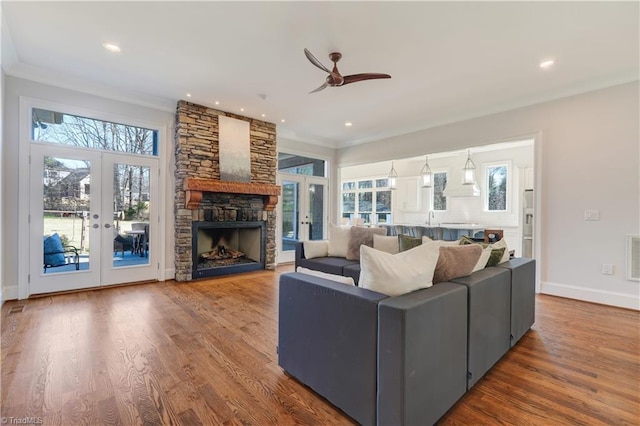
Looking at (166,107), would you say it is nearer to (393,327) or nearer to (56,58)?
(56,58)

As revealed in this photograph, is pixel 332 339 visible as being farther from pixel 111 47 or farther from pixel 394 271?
pixel 111 47

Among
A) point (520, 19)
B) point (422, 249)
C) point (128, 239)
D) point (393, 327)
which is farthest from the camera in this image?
point (128, 239)

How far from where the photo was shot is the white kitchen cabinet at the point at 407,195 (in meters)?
8.37

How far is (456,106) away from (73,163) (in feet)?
18.5

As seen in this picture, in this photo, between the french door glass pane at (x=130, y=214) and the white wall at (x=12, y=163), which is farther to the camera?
the french door glass pane at (x=130, y=214)

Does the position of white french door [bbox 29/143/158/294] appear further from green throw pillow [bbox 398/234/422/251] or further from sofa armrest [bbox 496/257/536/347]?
sofa armrest [bbox 496/257/536/347]

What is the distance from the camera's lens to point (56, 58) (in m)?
3.38

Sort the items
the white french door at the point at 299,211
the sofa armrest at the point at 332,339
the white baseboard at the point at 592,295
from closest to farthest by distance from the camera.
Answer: the sofa armrest at the point at 332,339
the white baseboard at the point at 592,295
the white french door at the point at 299,211

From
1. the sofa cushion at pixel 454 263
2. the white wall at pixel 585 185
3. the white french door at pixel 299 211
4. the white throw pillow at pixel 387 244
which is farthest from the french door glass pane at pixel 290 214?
the sofa cushion at pixel 454 263

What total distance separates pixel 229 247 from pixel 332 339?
4.64 metres

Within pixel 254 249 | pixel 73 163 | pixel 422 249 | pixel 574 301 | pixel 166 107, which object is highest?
pixel 166 107

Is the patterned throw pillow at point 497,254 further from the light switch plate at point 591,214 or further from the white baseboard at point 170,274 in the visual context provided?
the white baseboard at point 170,274

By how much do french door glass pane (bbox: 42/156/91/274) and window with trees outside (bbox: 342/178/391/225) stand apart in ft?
22.7

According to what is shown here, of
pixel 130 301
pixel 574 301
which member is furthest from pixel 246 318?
pixel 574 301
